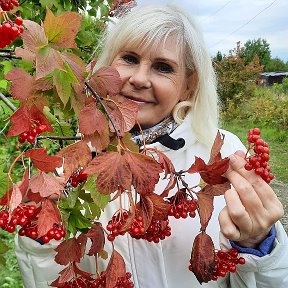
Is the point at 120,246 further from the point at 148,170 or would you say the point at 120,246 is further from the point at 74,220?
the point at 148,170

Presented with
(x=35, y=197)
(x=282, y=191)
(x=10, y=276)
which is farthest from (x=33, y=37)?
(x=282, y=191)

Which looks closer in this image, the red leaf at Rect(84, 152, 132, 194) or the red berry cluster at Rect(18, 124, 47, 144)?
the red leaf at Rect(84, 152, 132, 194)

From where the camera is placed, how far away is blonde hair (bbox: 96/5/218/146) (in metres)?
1.57

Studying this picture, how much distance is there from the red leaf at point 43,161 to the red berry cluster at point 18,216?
10 cm

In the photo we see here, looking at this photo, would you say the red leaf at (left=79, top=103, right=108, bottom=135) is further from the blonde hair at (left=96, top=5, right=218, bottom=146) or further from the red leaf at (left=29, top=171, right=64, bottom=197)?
the blonde hair at (left=96, top=5, right=218, bottom=146)

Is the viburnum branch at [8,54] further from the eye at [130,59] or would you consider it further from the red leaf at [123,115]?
the eye at [130,59]

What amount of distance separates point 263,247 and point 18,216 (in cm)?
68

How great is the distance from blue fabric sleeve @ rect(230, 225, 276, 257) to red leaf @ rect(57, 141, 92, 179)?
1.81 feet

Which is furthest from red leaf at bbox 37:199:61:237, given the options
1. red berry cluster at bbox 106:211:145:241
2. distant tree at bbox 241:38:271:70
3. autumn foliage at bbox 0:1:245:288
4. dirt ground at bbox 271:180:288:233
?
distant tree at bbox 241:38:271:70

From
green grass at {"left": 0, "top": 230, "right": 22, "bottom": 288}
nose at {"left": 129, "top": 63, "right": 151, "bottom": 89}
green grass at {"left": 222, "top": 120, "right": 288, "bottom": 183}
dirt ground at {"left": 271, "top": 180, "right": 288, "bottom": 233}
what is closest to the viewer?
nose at {"left": 129, "top": 63, "right": 151, "bottom": 89}

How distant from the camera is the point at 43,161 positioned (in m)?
0.84

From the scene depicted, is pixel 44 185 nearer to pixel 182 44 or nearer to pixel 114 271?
pixel 114 271

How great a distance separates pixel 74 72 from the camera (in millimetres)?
876

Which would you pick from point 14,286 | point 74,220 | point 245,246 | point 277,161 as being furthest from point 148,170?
point 277,161
